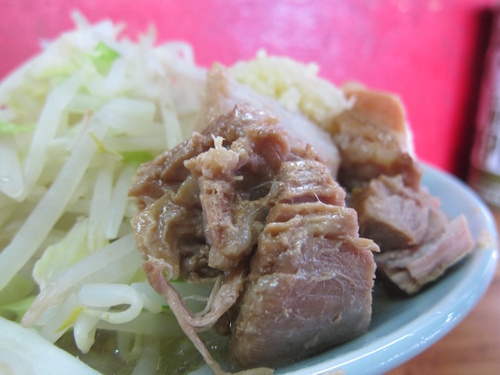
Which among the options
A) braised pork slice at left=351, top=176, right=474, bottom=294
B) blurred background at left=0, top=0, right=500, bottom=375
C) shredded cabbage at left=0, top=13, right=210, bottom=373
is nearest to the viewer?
shredded cabbage at left=0, top=13, right=210, bottom=373

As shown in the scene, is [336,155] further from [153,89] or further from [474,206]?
[153,89]

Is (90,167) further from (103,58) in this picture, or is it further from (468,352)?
(468,352)

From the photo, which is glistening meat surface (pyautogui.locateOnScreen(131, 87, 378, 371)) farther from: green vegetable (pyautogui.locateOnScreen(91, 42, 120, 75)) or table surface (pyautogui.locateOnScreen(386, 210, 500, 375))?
green vegetable (pyautogui.locateOnScreen(91, 42, 120, 75))

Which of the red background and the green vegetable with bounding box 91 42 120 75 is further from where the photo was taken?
the red background

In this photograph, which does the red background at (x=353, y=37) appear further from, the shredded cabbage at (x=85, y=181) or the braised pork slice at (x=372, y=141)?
the braised pork slice at (x=372, y=141)

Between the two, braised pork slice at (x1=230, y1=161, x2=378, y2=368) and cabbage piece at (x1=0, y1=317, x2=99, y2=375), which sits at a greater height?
braised pork slice at (x1=230, y1=161, x2=378, y2=368)

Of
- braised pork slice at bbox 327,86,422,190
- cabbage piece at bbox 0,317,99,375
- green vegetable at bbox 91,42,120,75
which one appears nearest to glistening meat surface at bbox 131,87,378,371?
cabbage piece at bbox 0,317,99,375

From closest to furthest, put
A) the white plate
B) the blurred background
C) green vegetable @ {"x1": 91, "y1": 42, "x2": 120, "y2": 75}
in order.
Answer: the white plate → green vegetable @ {"x1": 91, "y1": 42, "x2": 120, "y2": 75} → the blurred background
